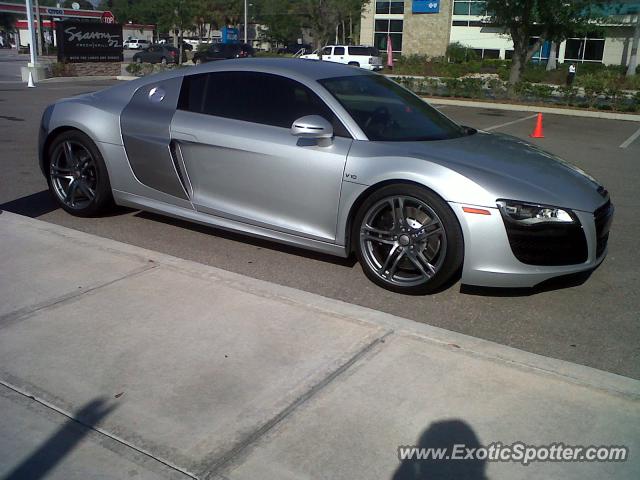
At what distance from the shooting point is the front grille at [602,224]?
445cm

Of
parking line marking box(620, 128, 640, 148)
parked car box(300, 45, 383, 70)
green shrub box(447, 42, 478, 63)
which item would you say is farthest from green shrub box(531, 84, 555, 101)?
green shrub box(447, 42, 478, 63)

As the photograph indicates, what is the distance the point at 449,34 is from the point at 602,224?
174 ft

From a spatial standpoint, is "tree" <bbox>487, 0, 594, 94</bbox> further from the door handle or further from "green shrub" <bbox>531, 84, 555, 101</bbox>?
the door handle

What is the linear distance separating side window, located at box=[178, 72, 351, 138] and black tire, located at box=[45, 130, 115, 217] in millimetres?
1027

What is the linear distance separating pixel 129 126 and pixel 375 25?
56.0 meters

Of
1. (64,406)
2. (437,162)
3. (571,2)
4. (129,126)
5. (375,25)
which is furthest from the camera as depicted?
(375,25)

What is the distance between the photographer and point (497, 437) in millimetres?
2900

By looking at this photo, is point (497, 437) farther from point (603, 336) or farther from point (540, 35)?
point (540, 35)

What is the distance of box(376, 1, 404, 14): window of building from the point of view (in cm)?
5684

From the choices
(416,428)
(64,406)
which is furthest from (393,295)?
(64,406)

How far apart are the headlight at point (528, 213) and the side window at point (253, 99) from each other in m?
1.28

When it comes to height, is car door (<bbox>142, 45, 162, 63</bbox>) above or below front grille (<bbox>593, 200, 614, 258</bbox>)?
below

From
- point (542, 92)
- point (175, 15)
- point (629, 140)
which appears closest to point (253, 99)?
point (629, 140)

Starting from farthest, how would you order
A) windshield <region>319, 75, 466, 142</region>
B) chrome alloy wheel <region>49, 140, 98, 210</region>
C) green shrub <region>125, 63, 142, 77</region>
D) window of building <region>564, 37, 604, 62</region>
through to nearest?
window of building <region>564, 37, 604, 62</region> → green shrub <region>125, 63, 142, 77</region> → chrome alloy wheel <region>49, 140, 98, 210</region> → windshield <region>319, 75, 466, 142</region>
